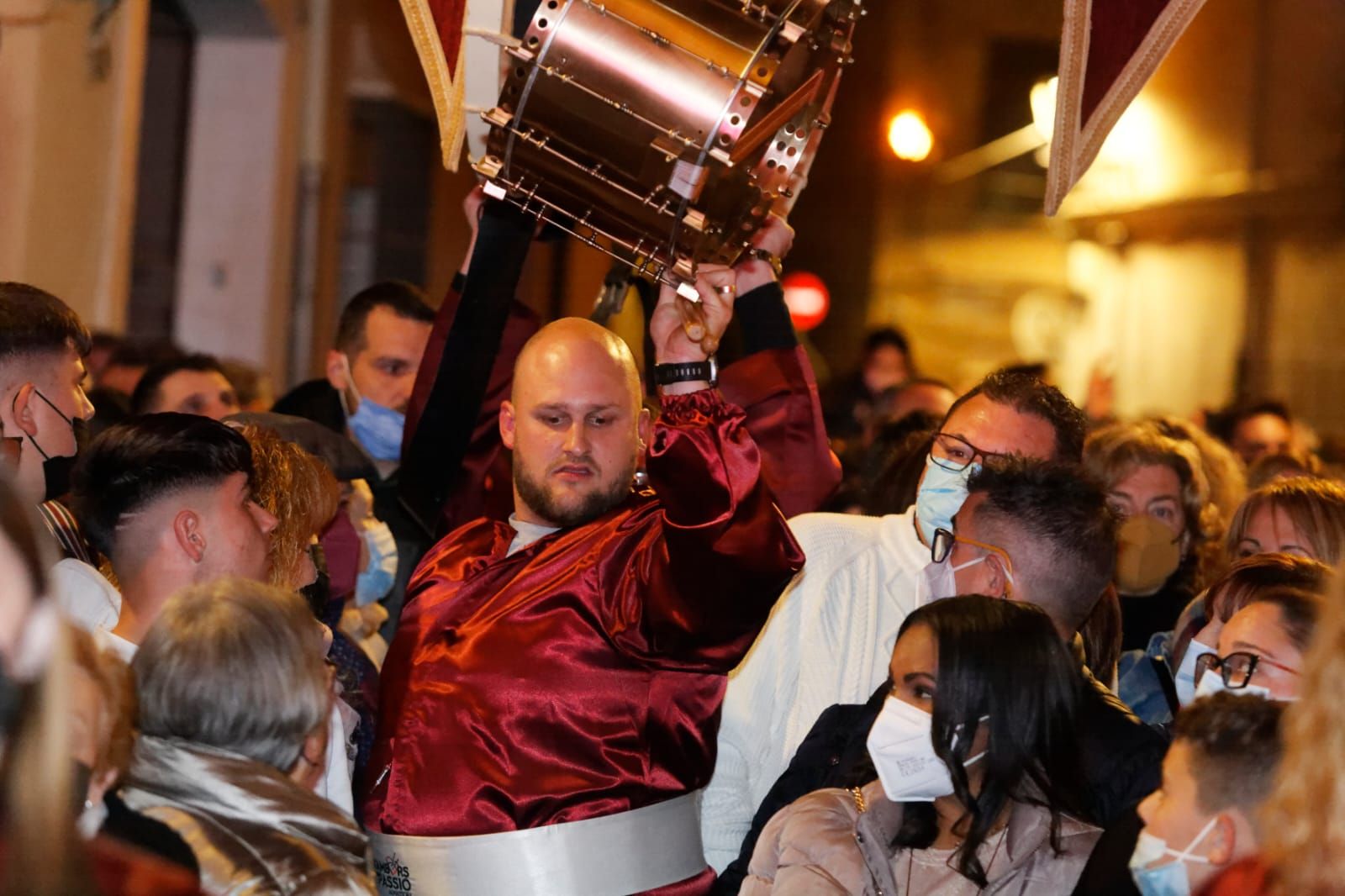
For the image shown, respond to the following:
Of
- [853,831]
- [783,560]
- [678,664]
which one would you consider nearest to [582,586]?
[678,664]

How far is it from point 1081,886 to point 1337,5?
933 cm

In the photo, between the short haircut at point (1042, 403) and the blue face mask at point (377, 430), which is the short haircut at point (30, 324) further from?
the short haircut at point (1042, 403)

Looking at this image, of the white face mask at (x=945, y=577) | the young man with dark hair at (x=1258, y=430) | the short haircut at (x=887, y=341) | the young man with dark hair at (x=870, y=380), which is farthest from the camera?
the short haircut at (x=887, y=341)

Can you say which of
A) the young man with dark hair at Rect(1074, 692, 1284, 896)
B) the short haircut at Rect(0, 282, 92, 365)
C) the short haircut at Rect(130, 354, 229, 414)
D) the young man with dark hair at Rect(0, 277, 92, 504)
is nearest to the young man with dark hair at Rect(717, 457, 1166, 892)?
the young man with dark hair at Rect(1074, 692, 1284, 896)

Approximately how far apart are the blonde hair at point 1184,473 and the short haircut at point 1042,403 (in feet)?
2.58

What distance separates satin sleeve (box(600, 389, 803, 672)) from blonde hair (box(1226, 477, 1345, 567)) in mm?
1287

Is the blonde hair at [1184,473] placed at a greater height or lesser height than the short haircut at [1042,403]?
lesser

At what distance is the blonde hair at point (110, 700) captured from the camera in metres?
2.07

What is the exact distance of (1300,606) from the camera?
2777 mm

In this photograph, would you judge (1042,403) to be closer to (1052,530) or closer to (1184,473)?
(1052,530)

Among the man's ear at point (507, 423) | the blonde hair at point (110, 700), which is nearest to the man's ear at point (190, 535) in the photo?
the blonde hair at point (110, 700)

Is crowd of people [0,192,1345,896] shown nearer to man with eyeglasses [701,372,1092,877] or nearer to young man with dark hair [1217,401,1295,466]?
man with eyeglasses [701,372,1092,877]

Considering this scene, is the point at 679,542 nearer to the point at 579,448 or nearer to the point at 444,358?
the point at 579,448

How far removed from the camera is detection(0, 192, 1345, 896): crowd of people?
2279 mm
